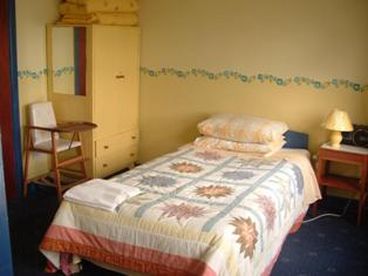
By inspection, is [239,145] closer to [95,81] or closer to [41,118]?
[95,81]

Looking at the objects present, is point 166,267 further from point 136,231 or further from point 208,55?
point 208,55

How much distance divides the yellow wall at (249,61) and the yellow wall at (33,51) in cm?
100

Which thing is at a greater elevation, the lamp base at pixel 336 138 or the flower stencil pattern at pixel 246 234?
the lamp base at pixel 336 138

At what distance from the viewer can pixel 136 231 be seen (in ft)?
8.25

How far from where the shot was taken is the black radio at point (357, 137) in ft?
12.3

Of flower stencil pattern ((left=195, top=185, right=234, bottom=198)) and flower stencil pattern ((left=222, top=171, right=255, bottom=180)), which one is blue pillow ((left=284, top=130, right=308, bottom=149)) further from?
flower stencil pattern ((left=195, top=185, right=234, bottom=198))

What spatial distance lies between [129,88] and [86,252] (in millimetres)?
2309

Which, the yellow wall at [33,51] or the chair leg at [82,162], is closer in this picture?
the yellow wall at [33,51]

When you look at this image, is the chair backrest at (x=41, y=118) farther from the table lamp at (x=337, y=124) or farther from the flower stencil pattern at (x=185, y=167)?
the table lamp at (x=337, y=124)

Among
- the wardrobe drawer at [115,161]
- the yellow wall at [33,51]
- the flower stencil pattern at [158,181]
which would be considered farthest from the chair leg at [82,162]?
the flower stencil pattern at [158,181]

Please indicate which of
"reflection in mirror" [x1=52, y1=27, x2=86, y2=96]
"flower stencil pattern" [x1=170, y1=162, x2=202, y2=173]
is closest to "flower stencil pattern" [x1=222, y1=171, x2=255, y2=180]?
"flower stencil pattern" [x1=170, y1=162, x2=202, y2=173]

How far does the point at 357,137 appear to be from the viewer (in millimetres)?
3773

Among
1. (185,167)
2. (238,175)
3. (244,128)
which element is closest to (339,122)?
(244,128)

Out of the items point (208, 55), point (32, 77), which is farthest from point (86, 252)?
point (208, 55)
